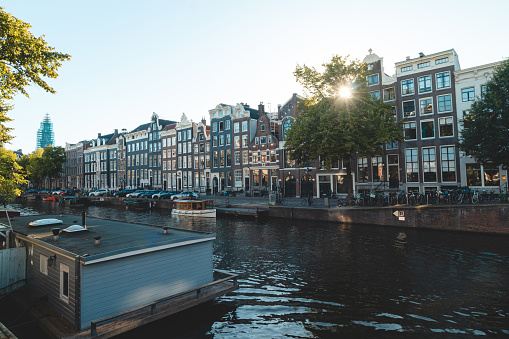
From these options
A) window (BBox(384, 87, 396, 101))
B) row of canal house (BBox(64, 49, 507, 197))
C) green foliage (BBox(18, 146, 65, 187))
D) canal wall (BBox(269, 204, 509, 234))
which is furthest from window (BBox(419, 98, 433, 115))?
green foliage (BBox(18, 146, 65, 187))

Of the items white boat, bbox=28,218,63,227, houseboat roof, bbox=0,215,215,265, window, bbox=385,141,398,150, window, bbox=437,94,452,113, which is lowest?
houseboat roof, bbox=0,215,215,265

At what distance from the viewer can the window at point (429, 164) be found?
1552 inches

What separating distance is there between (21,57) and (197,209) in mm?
30567

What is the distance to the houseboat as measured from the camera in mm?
9406

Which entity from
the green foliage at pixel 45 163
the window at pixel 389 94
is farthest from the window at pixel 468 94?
the green foliage at pixel 45 163

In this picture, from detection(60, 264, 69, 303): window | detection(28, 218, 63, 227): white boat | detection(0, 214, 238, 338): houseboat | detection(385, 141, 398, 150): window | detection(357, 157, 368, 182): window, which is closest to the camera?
detection(0, 214, 238, 338): houseboat

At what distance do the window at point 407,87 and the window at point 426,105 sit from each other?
202cm

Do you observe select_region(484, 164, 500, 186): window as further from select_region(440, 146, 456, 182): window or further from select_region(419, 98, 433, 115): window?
select_region(419, 98, 433, 115): window

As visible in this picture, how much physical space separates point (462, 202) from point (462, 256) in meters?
11.6

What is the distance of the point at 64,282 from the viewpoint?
10453 mm

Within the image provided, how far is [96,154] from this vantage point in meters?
102

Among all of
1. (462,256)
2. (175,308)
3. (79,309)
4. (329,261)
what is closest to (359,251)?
(329,261)

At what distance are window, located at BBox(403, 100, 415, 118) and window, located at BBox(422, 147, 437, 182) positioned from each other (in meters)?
5.34

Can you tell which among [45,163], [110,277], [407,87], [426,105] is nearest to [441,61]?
[407,87]
